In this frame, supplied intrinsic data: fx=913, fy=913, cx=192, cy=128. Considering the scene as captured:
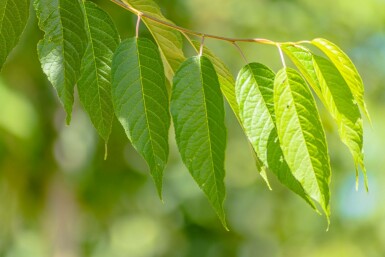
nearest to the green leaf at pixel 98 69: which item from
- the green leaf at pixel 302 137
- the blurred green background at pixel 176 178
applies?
the green leaf at pixel 302 137

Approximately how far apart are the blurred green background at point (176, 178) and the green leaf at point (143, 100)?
6.43m

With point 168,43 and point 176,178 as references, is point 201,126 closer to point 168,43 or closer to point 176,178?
point 168,43

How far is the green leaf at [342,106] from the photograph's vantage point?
1015mm

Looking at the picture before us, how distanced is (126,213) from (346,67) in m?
8.60

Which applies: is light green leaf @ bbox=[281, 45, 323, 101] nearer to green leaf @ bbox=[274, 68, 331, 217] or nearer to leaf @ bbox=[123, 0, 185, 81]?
green leaf @ bbox=[274, 68, 331, 217]

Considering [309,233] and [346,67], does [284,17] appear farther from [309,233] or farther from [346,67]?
[346,67]

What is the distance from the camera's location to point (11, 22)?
1065mm

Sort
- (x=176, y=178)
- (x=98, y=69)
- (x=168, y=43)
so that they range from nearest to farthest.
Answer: (x=98, y=69) → (x=168, y=43) → (x=176, y=178)

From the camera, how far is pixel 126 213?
376 inches

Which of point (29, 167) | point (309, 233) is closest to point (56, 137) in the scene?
point (29, 167)

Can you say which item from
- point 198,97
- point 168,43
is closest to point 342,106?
point 198,97

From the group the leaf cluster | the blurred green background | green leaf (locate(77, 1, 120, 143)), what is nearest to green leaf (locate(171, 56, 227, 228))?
the leaf cluster

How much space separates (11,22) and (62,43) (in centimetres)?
7

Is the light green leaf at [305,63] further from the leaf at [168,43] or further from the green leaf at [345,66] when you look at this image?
the leaf at [168,43]
